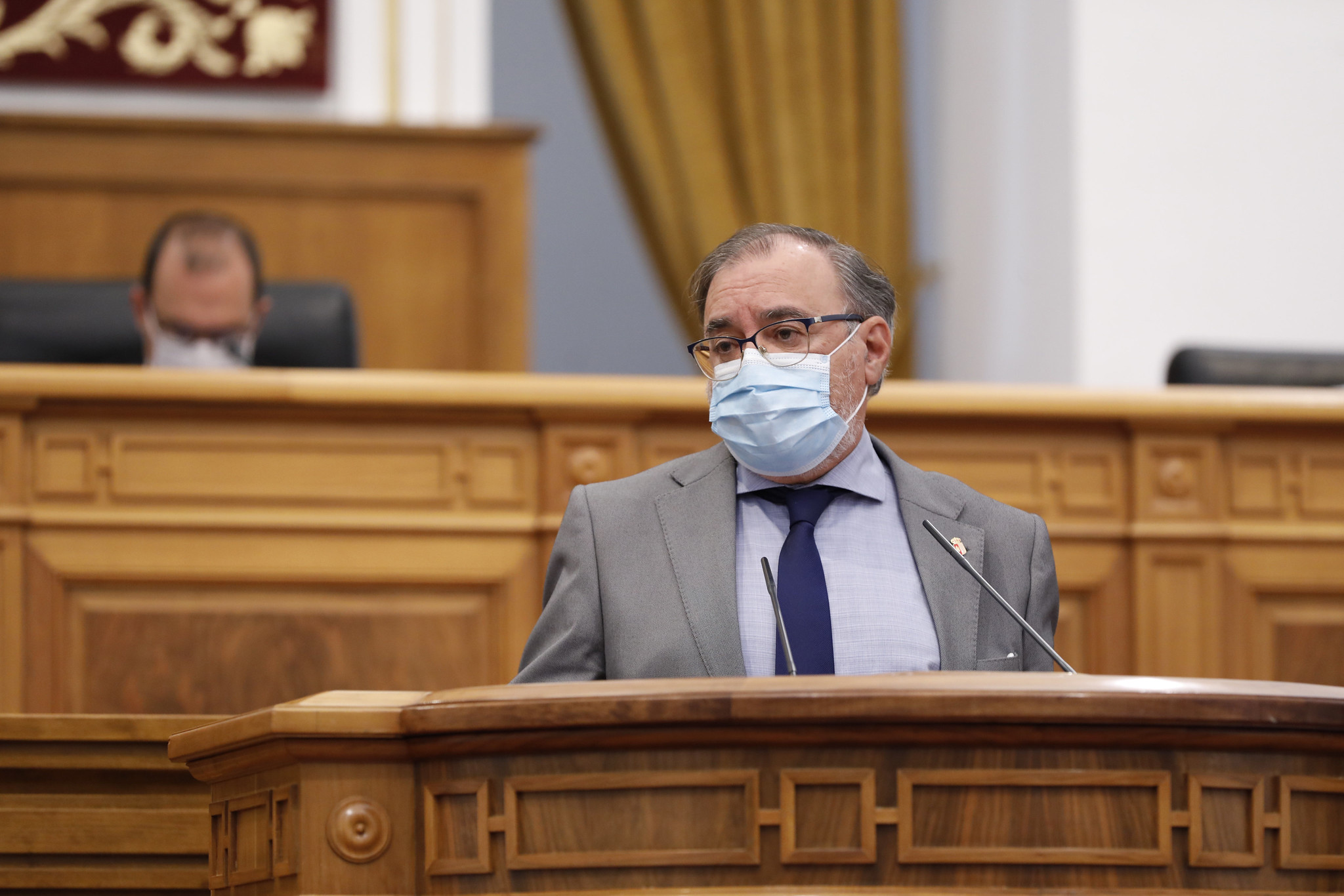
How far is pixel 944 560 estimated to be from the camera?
1.77 metres

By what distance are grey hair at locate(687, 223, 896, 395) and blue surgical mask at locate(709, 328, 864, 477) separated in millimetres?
103

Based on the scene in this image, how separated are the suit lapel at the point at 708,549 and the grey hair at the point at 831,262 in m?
0.21

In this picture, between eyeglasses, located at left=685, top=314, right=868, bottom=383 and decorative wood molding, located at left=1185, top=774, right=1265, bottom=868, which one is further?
A: eyeglasses, located at left=685, top=314, right=868, bottom=383

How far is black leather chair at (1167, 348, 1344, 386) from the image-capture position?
123 inches

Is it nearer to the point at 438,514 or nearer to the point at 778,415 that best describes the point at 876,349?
the point at 778,415

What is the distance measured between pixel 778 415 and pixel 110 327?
211 centimetres

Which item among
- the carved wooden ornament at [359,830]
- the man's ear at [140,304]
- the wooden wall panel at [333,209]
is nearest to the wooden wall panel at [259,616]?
the man's ear at [140,304]

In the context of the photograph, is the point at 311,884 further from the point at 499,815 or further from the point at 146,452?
the point at 146,452

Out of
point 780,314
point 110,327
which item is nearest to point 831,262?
point 780,314

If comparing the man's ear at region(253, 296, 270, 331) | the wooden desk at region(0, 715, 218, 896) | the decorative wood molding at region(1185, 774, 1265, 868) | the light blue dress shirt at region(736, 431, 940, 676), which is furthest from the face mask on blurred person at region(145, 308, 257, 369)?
the decorative wood molding at region(1185, 774, 1265, 868)

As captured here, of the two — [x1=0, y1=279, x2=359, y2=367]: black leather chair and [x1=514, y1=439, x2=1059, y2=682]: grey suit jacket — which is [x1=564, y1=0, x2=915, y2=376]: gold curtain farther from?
[x1=514, y1=439, x2=1059, y2=682]: grey suit jacket

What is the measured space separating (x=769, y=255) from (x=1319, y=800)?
91cm

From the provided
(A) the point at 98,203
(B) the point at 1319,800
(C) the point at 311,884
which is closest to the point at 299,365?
(A) the point at 98,203

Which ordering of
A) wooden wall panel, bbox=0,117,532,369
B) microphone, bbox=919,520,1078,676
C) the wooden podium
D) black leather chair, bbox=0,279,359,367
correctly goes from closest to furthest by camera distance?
the wooden podium → microphone, bbox=919,520,1078,676 → black leather chair, bbox=0,279,359,367 → wooden wall panel, bbox=0,117,532,369
